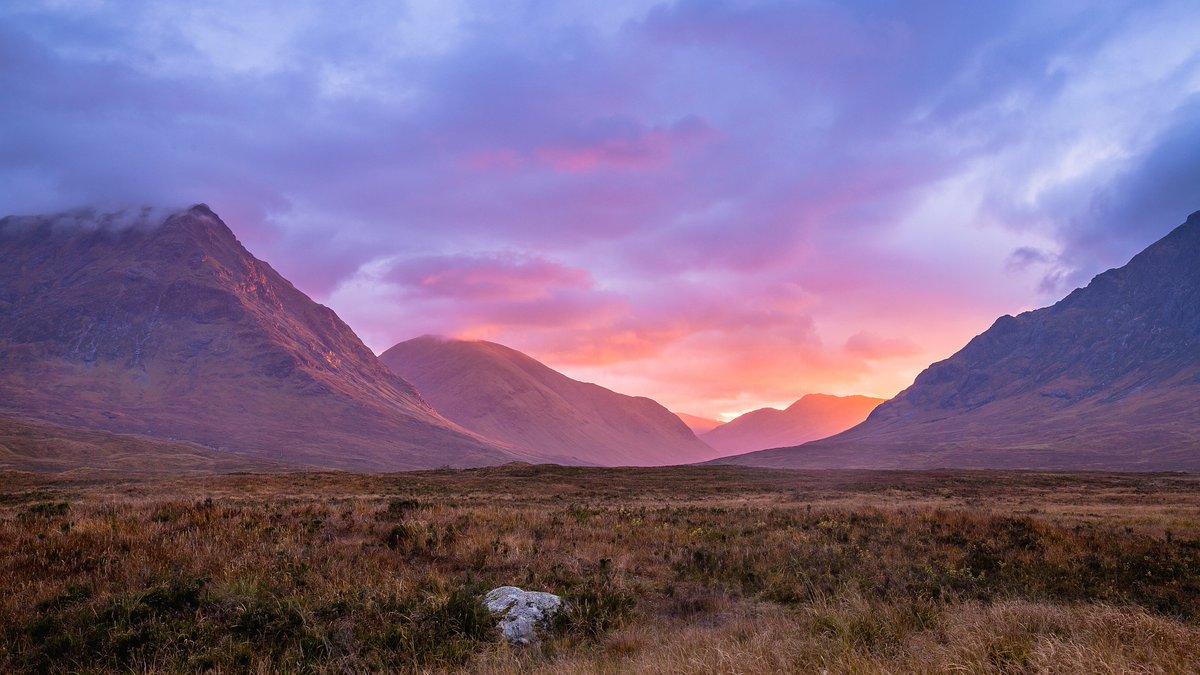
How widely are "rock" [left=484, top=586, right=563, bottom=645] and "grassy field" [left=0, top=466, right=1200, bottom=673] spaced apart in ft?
0.73

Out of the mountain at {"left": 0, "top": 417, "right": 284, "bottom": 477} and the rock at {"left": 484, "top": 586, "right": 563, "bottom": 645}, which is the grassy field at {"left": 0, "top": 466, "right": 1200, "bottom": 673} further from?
the mountain at {"left": 0, "top": 417, "right": 284, "bottom": 477}

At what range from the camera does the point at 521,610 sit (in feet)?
28.1

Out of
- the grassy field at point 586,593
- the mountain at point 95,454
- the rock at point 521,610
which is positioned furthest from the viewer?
the mountain at point 95,454

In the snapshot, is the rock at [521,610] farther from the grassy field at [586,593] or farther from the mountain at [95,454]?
the mountain at [95,454]

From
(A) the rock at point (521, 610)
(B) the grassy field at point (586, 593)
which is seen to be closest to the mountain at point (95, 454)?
(B) the grassy field at point (586, 593)

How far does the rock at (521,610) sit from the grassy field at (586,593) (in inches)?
8.7

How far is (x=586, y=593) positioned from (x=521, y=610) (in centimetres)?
130

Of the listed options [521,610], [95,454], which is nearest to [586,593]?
[521,610]

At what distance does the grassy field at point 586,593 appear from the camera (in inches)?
247

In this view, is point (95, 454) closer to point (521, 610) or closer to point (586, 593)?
point (586, 593)

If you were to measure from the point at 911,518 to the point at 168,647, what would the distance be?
829 inches

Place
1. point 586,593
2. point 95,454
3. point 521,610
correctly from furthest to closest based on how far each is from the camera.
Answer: point 95,454 < point 586,593 < point 521,610

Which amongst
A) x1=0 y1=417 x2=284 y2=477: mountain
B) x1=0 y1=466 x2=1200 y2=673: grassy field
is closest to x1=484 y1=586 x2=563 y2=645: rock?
x1=0 y1=466 x2=1200 y2=673: grassy field

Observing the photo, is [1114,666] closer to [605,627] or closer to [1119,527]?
[605,627]
